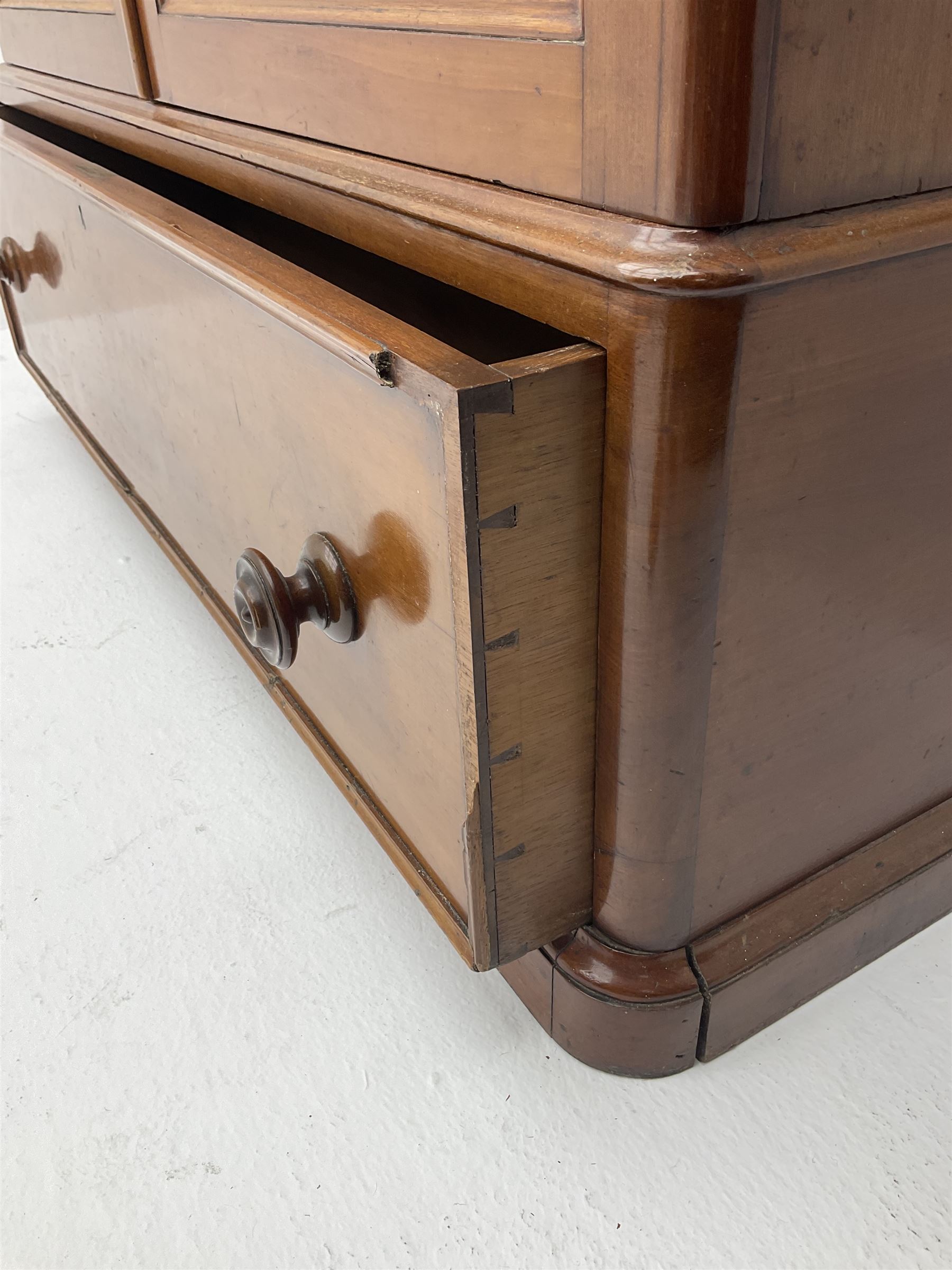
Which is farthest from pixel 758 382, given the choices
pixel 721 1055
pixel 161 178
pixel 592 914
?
pixel 161 178

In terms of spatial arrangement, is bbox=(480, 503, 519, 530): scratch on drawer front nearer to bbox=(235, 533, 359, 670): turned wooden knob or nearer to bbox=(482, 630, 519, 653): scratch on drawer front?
bbox=(482, 630, 519, 653): scratch on drawer front

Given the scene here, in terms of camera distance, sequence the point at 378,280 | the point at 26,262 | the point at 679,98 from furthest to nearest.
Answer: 1. the point at 26,262
2. the point at 378,280
3. the point at 679,98

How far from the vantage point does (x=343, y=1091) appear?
73cm

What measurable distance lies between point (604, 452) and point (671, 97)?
16 centimetres

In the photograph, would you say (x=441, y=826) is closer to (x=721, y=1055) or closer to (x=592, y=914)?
(x=592, y=914)

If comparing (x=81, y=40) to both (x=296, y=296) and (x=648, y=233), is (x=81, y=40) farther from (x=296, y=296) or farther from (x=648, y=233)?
(x=648, y=233)

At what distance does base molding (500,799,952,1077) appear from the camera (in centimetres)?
69

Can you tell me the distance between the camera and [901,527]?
616mm

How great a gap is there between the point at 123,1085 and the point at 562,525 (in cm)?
51

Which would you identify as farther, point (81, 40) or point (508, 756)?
point (81, 40)

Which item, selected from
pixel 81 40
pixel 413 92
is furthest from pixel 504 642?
pixel 81 40

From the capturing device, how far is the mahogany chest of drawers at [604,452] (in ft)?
1.49

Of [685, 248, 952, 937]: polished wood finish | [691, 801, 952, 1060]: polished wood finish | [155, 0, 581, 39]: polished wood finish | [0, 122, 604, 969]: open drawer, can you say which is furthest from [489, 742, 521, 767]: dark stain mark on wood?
[155, 0, 581, 39]: polished wood finish

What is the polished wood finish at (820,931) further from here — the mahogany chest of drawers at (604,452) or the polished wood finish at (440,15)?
the polished wood finish at (440,15)
